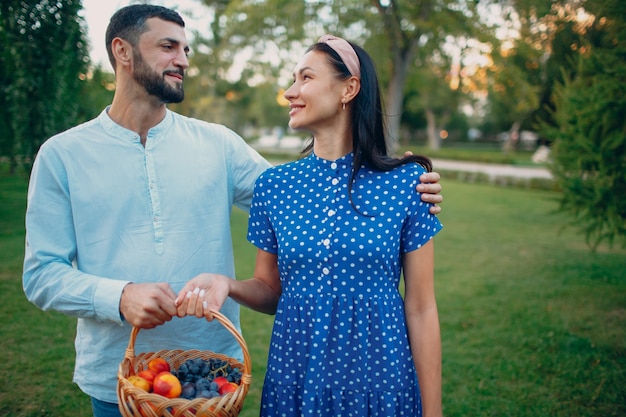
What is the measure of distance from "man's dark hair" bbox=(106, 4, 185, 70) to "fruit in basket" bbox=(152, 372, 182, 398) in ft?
4.63

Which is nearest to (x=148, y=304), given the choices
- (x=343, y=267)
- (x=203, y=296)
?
(x=203, y=296)

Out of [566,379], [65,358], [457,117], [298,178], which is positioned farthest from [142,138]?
[457,117]

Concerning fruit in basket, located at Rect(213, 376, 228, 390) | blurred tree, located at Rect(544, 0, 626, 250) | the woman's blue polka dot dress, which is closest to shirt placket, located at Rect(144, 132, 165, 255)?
the woman's blue polka dot dress

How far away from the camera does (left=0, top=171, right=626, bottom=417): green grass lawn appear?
4.57 m

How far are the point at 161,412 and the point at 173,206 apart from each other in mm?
914

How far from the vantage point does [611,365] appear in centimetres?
533

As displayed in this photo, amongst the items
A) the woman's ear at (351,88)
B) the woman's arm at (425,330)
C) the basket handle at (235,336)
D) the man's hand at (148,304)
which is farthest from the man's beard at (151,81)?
the woman's arm at (425,330)

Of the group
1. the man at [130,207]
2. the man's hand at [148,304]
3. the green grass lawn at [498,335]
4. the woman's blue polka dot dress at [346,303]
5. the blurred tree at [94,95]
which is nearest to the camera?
the man's hand at [148,304]

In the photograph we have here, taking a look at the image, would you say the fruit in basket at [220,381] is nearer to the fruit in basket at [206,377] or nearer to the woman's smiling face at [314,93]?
the fruit in basket at [206,377]

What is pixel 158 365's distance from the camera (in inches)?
77.9

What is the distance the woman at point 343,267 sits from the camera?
2.03 metres

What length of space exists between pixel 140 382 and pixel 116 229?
0.70m

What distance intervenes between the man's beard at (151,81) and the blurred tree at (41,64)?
195cm

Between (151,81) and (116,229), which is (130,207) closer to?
(116,229)
